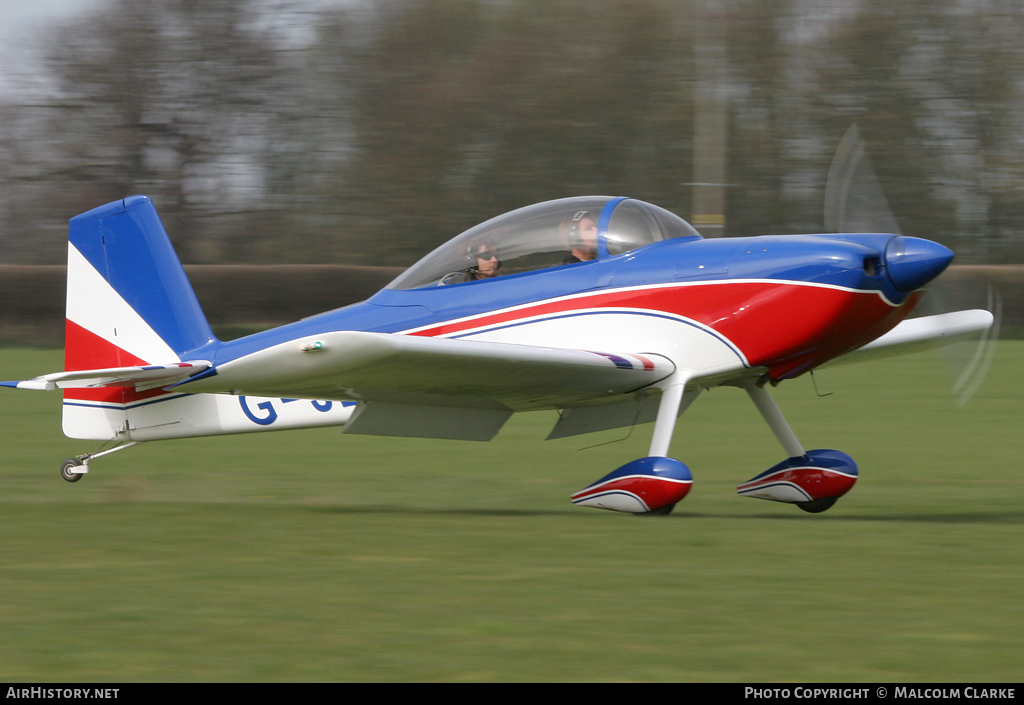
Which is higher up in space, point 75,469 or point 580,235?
point 580,235

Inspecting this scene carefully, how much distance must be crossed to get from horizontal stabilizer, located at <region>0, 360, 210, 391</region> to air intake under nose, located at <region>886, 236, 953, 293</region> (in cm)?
417

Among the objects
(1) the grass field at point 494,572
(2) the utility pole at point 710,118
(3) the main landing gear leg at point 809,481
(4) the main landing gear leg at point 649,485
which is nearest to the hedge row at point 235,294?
(2) the utility pole at point 710,118

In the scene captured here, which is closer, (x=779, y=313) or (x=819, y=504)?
(x=779, y=313)

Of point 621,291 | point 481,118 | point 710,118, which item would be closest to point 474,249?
point 621,291

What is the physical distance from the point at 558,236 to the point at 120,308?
3216mm

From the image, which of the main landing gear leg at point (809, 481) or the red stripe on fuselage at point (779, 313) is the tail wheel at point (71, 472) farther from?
the main landing gear leg at point (809, 481)

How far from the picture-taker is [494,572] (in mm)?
5516

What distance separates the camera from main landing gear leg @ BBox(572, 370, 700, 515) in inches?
266

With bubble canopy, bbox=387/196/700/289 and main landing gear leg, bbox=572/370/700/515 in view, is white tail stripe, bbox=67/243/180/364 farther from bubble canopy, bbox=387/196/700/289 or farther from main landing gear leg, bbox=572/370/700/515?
main landing gear leg, bbox=572/370/700/515

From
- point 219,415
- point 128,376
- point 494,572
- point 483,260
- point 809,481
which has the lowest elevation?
point 809,481

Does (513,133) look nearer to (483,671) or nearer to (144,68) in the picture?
(144,68)

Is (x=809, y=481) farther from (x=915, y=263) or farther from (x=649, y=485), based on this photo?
(x=915, y=263)

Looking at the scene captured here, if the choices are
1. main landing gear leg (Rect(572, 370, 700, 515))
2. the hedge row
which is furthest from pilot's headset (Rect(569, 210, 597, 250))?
the hedge row

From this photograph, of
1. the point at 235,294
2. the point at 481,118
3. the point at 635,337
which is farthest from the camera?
the point at 481,118
